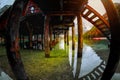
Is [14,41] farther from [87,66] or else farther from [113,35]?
[87,66]

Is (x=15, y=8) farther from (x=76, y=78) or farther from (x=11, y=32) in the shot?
(x=76, y=78)

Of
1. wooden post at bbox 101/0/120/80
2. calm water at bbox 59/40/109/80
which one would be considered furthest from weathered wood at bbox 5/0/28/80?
calm water at bbox 59/40/109/80

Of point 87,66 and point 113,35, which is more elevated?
point 113,35

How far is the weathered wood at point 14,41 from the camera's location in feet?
12.8

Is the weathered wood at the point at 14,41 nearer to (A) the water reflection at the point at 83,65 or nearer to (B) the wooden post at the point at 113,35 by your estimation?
(B) the wooden post at the point at 113,35

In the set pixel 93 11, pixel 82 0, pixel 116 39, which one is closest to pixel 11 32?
pixel 116 39

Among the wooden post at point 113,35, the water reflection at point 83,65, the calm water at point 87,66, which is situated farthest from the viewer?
the water reflection at point 83,65

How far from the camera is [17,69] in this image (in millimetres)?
3926

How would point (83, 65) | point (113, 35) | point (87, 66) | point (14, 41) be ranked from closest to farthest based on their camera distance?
point (113, 35) < point (14, 41) < point (87, 66) < point (83, 65)

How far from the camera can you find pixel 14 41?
3.93m

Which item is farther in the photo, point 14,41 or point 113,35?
point 14,41

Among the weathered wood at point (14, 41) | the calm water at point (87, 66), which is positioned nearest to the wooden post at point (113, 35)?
the weathered wood at point (14, 41)

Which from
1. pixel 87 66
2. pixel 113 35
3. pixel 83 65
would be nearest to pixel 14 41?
pixel 113 35

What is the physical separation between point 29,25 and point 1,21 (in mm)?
7084
